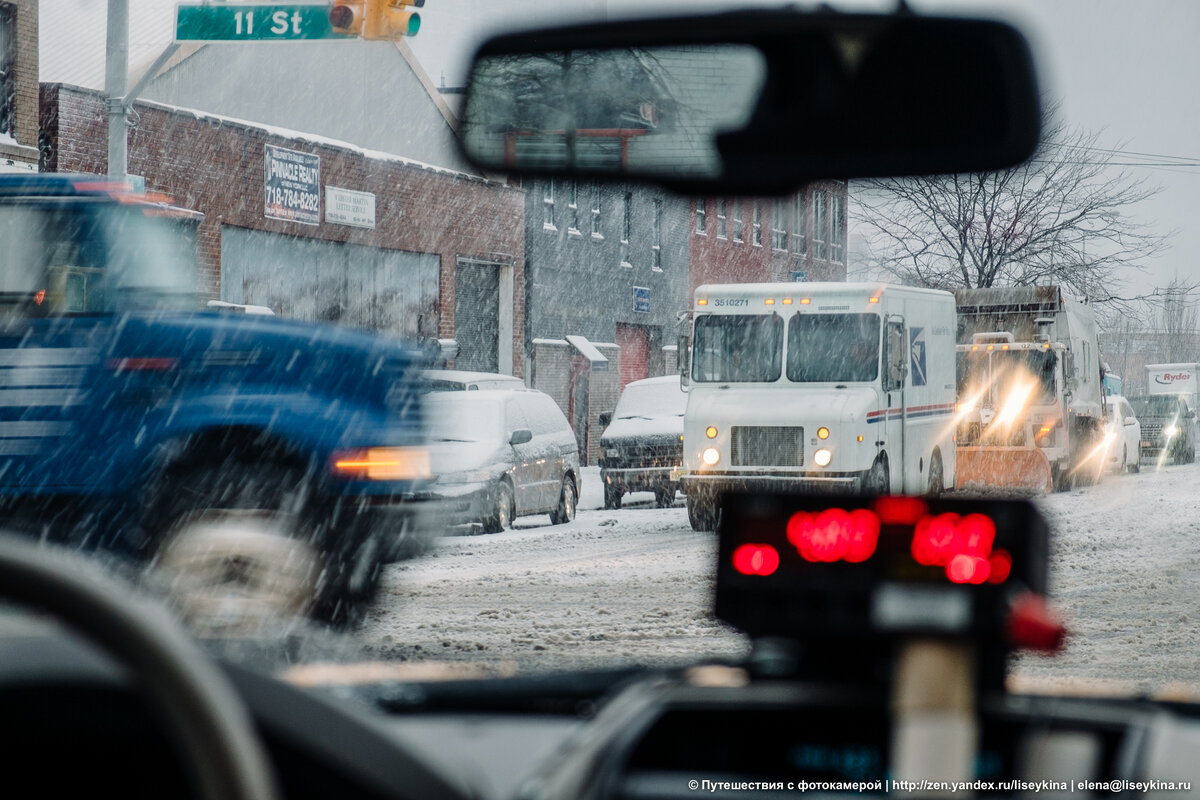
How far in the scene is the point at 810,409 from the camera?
17.3 m

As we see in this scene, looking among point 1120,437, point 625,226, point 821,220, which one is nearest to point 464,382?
point 821,220

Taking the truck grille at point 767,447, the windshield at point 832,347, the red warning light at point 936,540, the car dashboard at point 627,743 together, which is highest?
the windshield at point 832,347

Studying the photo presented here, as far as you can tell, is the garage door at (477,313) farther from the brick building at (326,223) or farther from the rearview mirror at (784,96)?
the rearview mirror at (784,96)

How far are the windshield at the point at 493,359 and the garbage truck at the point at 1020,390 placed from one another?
66 millimetres

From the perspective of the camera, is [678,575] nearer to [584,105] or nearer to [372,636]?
[372,636]

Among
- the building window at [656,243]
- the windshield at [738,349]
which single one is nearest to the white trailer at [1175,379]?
the building window at [656,243]

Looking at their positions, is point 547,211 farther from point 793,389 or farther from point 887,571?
point 887,571

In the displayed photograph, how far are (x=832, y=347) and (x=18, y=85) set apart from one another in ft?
39.9

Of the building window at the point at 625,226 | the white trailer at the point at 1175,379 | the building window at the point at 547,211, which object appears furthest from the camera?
the white trailer at the point at 1175,379

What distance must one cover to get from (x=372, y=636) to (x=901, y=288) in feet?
38.4

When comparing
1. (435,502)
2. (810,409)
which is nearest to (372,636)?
(435,502)

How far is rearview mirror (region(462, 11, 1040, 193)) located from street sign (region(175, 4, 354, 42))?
14.0 m

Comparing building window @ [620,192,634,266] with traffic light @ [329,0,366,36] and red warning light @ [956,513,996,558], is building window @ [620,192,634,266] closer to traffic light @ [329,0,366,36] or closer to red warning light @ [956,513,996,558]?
traffic light @ [329,0,366,36]

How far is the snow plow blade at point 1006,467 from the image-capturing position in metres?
24.7
